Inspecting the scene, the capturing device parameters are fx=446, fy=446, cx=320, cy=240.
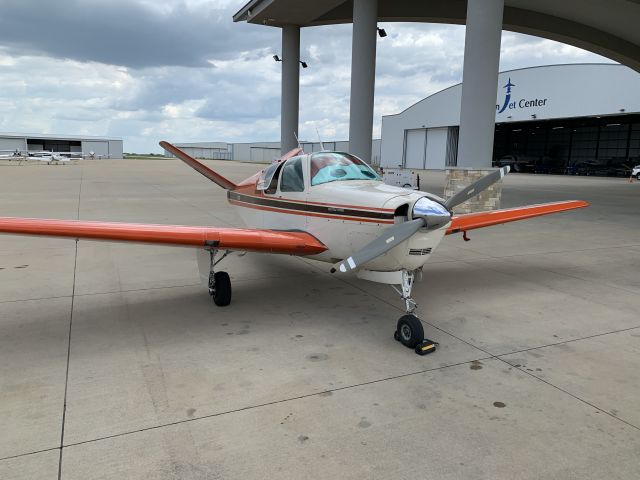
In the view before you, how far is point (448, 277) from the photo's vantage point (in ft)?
25.0

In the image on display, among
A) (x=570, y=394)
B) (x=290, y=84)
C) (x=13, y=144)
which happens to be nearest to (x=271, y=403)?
(x=570, y=394)

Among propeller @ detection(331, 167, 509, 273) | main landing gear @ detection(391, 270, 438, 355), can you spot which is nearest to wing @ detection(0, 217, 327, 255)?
propeller @ detection(331, 167, 509, 273)

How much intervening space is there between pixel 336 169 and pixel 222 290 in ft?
7.38

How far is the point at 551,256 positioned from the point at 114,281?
27.6 feet

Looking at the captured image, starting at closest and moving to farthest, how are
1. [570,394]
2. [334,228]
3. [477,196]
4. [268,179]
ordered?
[570,394], [334,228], [268,179], [477,196]

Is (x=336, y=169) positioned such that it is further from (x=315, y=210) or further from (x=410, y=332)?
(x=410, y=332)

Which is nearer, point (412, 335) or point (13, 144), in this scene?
point (412, 335)

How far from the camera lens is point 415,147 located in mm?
63062

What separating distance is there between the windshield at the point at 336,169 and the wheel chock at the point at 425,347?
94.6 inches

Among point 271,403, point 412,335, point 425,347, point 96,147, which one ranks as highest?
point 96,147

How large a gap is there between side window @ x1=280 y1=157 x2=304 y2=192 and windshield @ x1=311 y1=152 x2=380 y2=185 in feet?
0.70

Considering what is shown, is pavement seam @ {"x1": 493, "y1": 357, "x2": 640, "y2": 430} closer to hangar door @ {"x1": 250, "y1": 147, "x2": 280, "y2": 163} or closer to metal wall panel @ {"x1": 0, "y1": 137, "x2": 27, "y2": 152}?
hangar door @ {"x1": 250, "y1": 147, "x2": 280, "y2": 163}

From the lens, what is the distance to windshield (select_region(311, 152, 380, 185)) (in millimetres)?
5977

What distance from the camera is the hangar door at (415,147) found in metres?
61.7
